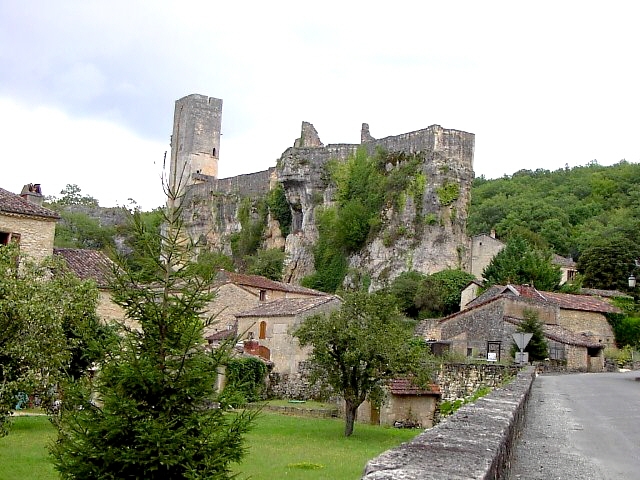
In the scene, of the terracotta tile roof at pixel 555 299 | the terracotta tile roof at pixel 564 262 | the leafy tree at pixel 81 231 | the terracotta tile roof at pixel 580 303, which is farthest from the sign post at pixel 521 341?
the leafy tree at pixel 81 231

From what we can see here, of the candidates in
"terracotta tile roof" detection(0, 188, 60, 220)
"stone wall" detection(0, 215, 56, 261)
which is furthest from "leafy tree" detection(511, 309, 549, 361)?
"terracotta tile roof" detection(0, 188, 60, 220)

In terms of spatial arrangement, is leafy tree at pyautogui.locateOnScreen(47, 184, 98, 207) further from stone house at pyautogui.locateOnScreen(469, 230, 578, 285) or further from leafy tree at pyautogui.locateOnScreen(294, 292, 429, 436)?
leafy tree at pyautogui.locateOnScreen(294, 292, 429, 436)

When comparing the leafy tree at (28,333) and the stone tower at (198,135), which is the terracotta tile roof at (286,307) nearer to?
the leafy tree at (28,333)

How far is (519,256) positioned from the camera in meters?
54.8

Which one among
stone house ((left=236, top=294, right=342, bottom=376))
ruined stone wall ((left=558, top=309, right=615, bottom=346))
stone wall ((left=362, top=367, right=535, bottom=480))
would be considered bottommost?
stone wall ((left=362, top=367, right=535, bottom=480))

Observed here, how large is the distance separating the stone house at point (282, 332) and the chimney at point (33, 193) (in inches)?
450

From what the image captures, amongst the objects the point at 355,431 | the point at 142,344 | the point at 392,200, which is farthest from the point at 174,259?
the point at 392,200

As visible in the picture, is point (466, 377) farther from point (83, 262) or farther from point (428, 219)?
point (428, 219)

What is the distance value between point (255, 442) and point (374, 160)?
1569 inches

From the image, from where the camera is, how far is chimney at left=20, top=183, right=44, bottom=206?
1382 inches

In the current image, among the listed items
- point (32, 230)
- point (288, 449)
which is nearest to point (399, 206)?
point (32, 230)

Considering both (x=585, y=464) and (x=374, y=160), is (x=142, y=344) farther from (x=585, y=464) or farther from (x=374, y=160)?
(x=374, y=160)

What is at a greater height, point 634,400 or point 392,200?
point 392,200

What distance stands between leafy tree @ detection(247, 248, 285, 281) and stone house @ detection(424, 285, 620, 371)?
23.3 meters
